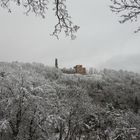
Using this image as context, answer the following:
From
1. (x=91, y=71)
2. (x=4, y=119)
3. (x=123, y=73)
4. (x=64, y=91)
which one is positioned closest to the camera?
(x=4, y=119)

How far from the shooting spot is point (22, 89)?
3034 centimetres

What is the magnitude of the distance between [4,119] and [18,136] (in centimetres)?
180

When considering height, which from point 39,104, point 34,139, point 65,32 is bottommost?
point 34,139

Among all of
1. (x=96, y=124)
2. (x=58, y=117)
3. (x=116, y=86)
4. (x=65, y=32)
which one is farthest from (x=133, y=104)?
(x=65, y=32)

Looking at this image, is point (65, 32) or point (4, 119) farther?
point (4, 119)

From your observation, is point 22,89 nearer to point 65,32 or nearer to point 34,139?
point 34,139

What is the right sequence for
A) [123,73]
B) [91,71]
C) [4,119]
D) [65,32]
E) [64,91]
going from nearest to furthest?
[65,32], [4,119], [64,91], [123,73], [91,71]

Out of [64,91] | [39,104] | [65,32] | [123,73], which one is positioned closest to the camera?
[65,32]

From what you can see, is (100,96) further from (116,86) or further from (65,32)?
(65,32)

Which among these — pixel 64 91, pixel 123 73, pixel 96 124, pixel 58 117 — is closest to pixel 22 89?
pixel 58 117

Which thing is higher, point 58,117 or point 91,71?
point 91,71

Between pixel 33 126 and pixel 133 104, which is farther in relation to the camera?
pixel 133 104

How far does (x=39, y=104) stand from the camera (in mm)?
31188

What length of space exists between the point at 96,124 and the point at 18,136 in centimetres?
1365
